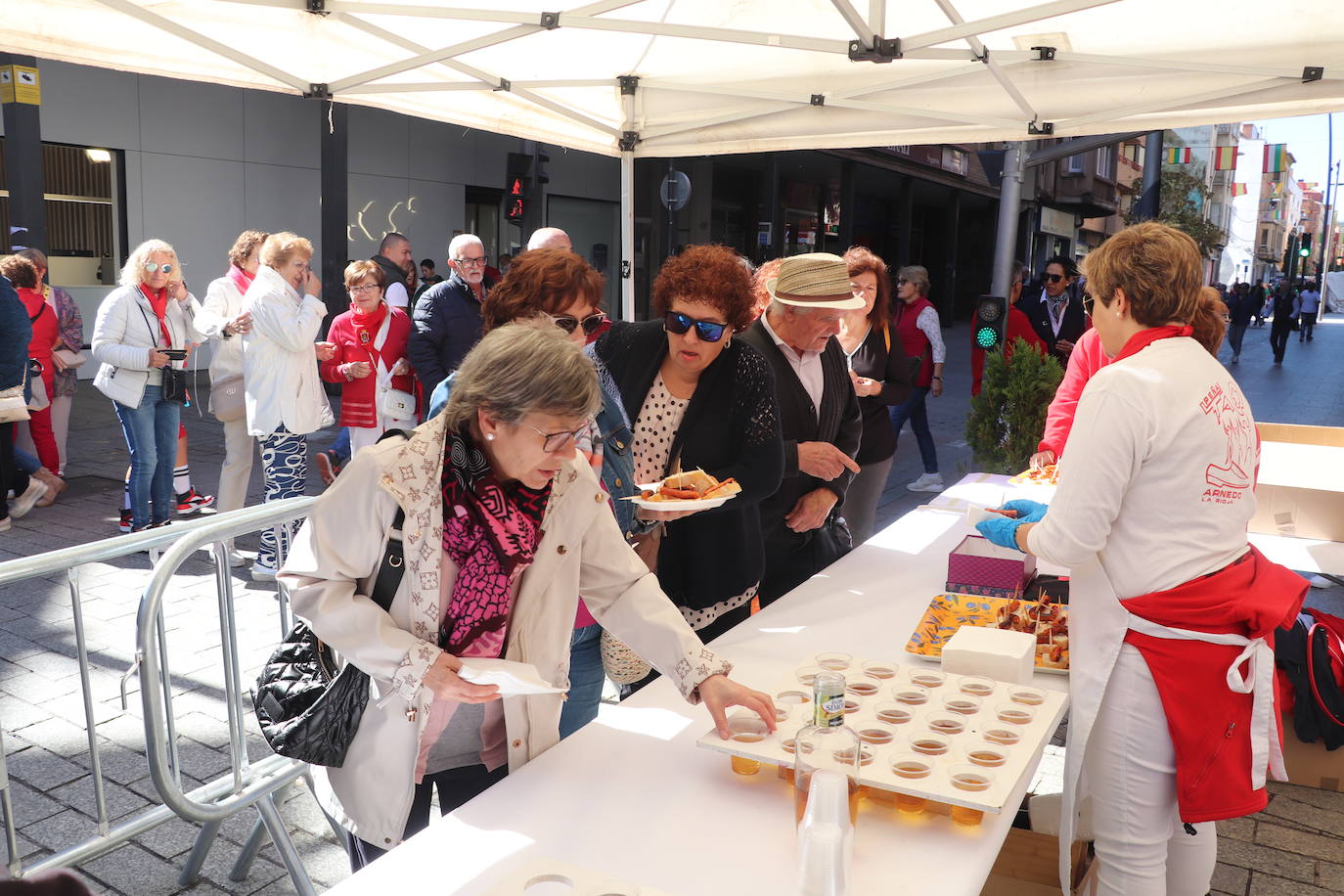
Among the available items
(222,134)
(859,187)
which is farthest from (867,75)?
(859,187)

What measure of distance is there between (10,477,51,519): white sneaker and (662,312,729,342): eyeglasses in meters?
6.16

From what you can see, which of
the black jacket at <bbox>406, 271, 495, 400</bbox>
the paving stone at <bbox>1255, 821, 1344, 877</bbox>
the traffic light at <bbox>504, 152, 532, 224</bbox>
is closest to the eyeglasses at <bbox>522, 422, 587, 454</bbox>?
the paving stone at <bbox>1255, 821, 1344, 877</bbox>

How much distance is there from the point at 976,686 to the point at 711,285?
1299 millimetres

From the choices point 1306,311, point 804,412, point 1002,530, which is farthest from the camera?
point 1306,311

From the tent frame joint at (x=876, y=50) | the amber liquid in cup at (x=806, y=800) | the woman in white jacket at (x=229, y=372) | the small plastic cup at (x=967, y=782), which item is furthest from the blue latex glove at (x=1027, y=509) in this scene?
the woman in white jacket at (x=229, y=372)

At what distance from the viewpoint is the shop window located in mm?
13297

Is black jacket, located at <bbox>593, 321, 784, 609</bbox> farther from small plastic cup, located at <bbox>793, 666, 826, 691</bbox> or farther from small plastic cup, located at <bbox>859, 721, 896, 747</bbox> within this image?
small plastic cup, located at <bbox>859, 721, 896, 747</bbox>

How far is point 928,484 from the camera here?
28.9 ft

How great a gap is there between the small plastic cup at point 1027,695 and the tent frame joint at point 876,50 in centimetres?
276

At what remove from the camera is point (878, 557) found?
11.7 ft

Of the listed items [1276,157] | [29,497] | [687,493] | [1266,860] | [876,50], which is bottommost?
[1266,860]

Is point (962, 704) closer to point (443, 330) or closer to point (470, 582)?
point (470, 582)

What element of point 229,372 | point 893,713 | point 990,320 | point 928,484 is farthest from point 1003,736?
point 928,484

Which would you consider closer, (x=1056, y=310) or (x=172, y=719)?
(x=172, y=719)
